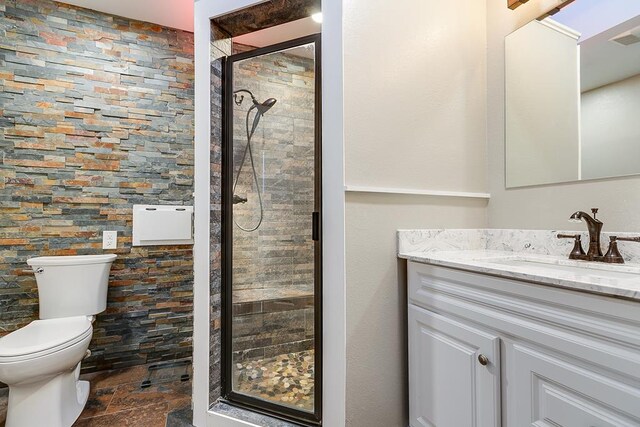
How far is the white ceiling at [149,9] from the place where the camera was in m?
2.02

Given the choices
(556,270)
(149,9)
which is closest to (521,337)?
(556,270)

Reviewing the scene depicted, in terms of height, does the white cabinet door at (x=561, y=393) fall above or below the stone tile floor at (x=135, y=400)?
above

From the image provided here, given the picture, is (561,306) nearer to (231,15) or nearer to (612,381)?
(612,381)

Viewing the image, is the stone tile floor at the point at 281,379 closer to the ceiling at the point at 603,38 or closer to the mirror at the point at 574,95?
the mirror at the point at 574,95

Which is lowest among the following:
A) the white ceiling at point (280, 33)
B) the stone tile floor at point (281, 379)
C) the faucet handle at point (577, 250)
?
the stone tile floor at point (281, 379)

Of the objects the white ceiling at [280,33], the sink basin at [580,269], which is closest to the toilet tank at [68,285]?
the white ceiling at [280,33]

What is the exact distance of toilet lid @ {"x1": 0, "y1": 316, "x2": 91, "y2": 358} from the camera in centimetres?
141

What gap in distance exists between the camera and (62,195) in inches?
79.7

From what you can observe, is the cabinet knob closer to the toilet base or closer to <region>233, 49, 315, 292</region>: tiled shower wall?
<region>233, 49, 315, 292</region>: tiled shower wall

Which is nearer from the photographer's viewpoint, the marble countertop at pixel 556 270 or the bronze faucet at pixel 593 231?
the marble countertop at pixel 556 270

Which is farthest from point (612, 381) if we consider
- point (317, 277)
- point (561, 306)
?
point (317, 277)

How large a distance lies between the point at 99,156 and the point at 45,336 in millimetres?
1166

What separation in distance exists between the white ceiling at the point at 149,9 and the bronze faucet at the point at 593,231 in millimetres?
2477

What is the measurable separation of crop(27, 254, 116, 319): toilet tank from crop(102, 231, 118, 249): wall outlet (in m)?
0.17
